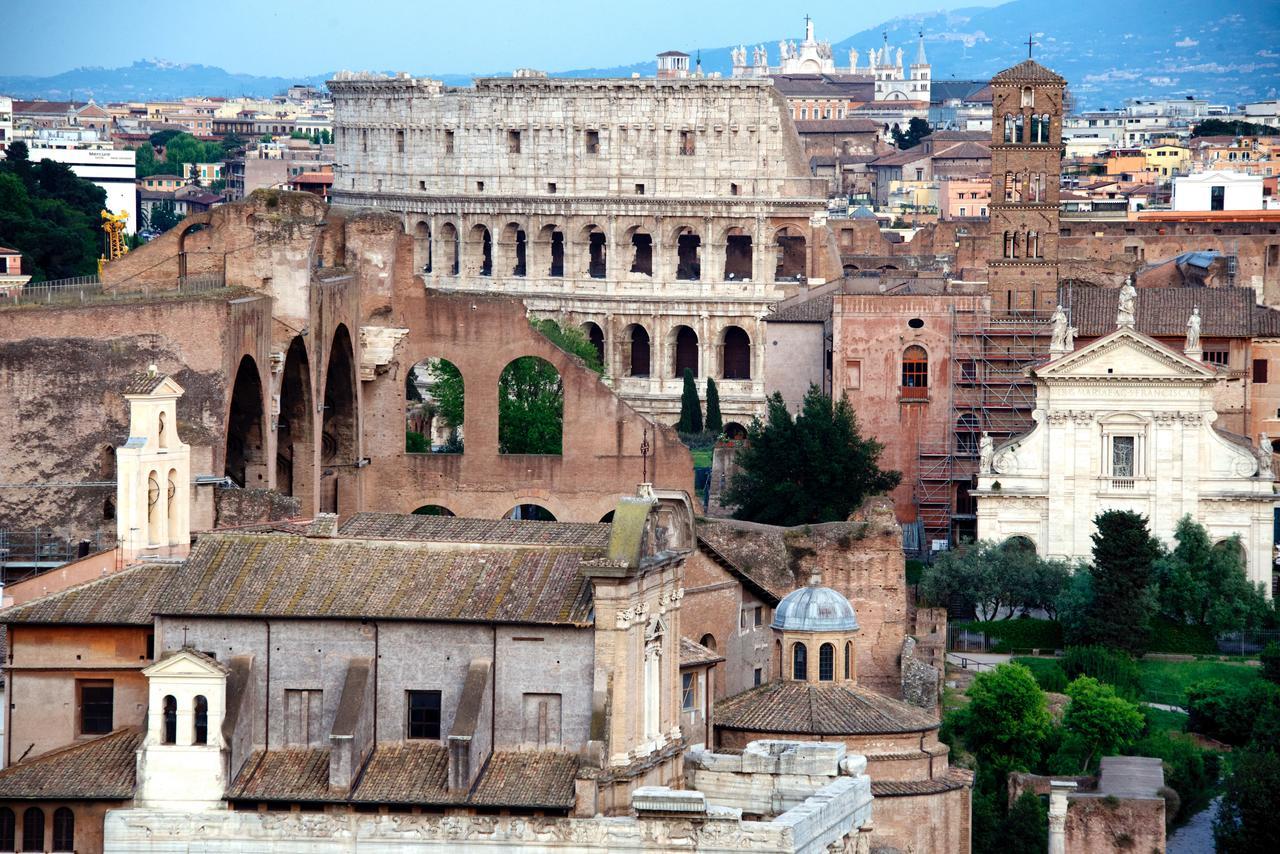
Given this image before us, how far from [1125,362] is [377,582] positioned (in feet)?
98.8

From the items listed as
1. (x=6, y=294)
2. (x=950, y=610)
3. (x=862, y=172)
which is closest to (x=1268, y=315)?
(x=950, y=610)

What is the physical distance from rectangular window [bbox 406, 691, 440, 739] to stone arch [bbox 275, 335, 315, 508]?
60.4 feet

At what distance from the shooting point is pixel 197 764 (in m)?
35.4

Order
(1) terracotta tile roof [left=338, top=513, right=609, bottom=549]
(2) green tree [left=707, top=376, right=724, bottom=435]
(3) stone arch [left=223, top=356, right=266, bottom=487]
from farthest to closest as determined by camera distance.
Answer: (2) green tree [left=707, top=376, right=724, bottom=435], (3) stone arch [left=223, top=356, right=266, bottom=487], (1) terracotta tile roof [left=338, top=513, right=609, bottom=549]

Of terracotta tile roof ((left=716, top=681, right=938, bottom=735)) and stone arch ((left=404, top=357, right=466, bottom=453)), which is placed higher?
stone arch ((left=404, top=357, right=466, bottom=453))

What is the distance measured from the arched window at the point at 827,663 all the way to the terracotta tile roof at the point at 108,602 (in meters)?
10.1

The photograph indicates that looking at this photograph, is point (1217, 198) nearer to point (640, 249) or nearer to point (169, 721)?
point (640, 249)

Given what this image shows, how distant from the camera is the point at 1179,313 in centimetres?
7231

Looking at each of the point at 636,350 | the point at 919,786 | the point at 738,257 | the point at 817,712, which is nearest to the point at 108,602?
the point at 817,712

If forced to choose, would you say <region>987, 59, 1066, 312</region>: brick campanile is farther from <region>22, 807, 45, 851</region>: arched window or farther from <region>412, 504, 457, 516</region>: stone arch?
<region>22, 807, 45, 851</region>: arched window

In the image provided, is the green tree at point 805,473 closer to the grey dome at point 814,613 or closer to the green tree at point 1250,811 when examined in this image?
the green tree at point 1250,811

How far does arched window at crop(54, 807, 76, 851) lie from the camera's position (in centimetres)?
3559

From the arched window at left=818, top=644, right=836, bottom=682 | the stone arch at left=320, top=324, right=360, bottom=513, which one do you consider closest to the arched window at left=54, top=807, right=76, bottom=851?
the arched window at left=818, top=644, right=836, bottom=682

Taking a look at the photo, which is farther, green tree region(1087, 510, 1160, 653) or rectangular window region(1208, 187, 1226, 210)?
rectangular window region(1208, 187, 1226, 210)
